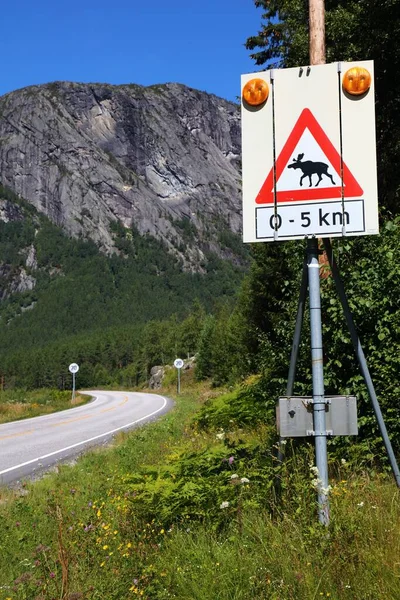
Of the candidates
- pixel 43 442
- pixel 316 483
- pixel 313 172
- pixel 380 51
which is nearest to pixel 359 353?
pixel 316 483

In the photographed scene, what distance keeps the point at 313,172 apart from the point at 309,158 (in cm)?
10

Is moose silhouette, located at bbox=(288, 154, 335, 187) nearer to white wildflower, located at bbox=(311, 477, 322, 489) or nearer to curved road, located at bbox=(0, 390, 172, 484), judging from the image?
white wildflower, located at bbox=(311, 477, 322, 489)

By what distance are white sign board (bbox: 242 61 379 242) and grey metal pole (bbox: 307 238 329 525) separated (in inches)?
10.0

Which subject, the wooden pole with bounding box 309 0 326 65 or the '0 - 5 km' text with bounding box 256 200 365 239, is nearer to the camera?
the '0 - 5 km' text with bounding box 256 200 365 239

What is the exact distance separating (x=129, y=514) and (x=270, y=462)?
1.40 m

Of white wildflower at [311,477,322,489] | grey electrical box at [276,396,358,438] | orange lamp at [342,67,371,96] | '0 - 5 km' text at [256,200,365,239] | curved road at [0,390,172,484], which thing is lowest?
curved road at [0,390,172,484]

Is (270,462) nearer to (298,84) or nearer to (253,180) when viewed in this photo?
(253,180)

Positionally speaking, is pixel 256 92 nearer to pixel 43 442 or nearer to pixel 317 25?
pixel 317 25

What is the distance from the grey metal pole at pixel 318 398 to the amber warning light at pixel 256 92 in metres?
1.04

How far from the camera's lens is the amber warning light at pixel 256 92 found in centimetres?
399

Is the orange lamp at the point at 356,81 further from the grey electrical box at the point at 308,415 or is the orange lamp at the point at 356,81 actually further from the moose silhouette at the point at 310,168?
the grey electrical box at the point at 308,415

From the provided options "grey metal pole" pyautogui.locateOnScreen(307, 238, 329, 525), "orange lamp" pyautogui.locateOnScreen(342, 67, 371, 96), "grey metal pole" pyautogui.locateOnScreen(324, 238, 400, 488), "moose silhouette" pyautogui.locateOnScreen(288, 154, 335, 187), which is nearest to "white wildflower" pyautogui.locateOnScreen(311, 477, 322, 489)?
"grey metal pole" pyautogui.locateOnScreen(307, 238, 329, 525)

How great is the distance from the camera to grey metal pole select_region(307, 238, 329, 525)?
3.59 m

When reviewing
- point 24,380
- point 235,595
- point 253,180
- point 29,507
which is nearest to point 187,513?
point 235,595
